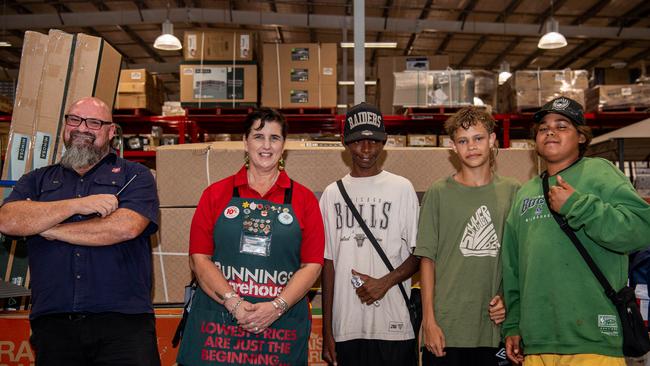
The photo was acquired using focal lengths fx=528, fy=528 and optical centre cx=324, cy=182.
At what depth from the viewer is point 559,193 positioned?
80.7 inches

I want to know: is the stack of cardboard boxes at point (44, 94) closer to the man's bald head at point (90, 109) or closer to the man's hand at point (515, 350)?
the man's bald head at point (90, 109)

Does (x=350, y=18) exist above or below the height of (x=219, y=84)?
above

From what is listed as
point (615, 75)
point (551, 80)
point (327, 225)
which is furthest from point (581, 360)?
point (615, 75)

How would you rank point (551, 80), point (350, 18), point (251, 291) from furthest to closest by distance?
1. point (350, 18)
2. point (551, 80)
3. point (251, 291)

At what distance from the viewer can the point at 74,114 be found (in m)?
2.57

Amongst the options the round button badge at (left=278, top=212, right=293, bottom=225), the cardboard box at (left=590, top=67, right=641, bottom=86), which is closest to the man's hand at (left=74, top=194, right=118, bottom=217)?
the round button badge at (left=278, top=212, right=293, bottom=225)

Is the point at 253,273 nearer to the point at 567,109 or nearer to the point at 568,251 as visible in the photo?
the point at 568,251

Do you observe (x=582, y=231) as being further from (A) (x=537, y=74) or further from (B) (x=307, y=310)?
(A) (x=537, y=74)

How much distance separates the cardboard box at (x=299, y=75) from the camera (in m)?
6.60

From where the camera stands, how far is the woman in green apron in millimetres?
2156

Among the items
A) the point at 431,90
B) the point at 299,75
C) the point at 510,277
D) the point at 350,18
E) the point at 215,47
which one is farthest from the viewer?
the point at 350,18

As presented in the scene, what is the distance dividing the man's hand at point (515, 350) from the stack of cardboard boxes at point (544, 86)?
5.47 meters

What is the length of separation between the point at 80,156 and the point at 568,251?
220cm

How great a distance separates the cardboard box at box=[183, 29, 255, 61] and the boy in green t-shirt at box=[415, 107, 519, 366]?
4.47 meters
